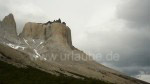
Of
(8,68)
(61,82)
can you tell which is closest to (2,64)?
(8,68)

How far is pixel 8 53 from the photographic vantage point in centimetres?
14438

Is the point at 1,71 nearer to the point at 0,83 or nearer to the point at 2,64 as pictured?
the point at 2,64

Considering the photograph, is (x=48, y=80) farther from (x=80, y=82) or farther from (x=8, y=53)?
(x=8, y=53)

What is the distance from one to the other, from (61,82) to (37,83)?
17.1 feet

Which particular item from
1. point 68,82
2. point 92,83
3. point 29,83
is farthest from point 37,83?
point 92,83

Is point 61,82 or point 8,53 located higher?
point 8,53

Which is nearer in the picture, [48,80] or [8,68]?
[48,80]

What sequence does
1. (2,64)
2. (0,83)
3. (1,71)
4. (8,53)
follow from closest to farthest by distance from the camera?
1. (0,83)
2. (1,71)
3. (2,64)
4. (8,53)

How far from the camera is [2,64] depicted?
3898 inches

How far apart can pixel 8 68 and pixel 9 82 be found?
88.9 feet

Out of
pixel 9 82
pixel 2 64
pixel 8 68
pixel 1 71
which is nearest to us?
pixel 9 82

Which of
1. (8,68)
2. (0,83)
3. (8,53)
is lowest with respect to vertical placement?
(0,83)

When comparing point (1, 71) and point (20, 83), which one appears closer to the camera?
point (20, 83)

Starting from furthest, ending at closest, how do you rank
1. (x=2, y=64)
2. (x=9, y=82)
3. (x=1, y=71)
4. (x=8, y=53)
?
1. (x=8, y=53)
2. (x=2, y=64)
3. (x=1, y=71)
4. (x=9, y=82)
